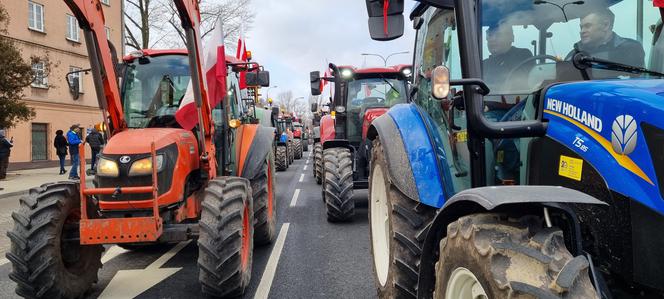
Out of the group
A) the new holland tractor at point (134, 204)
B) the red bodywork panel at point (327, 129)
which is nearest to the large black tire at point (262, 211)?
the new holland tractor at point (134, 204)

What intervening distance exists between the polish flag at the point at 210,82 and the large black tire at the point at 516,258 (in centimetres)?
326

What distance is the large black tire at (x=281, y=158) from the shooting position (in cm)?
1680

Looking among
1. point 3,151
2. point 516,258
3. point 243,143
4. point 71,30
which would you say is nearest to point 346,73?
point 243,143

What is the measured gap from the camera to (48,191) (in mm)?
4043

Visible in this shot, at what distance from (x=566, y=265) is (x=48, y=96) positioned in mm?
25779

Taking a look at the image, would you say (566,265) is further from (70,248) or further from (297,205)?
(297,205)

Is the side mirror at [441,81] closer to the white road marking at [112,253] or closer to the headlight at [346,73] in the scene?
the white road marking at [112,253]

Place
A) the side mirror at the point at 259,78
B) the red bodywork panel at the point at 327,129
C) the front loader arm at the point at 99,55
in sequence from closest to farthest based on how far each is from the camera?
the front loader arm at the point at 99,55 → the side mirror at the point at 259,78 → the red bodywork panel at the point at 327,129

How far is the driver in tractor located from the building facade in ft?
71.1

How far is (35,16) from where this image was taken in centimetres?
2269

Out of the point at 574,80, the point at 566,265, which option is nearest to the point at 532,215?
the point at 566,265

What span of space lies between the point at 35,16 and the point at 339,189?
21959 millimetres

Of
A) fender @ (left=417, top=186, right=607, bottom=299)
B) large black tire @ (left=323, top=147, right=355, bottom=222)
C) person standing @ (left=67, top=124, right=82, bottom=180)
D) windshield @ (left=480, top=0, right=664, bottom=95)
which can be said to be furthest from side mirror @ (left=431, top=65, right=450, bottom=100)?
person standing @ (left=67, top=124, right=82, bottom=180)

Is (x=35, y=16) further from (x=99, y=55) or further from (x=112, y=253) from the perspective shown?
(x=99, y=55)
